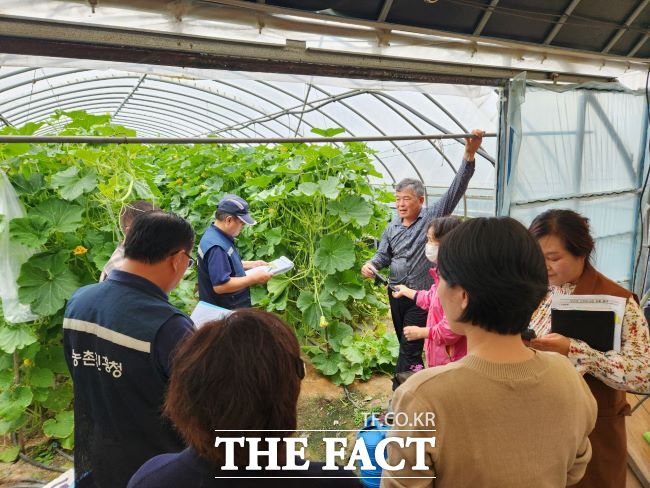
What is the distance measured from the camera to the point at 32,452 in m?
2.70

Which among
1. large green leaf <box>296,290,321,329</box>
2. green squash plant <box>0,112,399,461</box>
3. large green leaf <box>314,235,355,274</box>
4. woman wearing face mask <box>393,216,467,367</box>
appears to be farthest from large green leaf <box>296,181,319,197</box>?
woman wearing face mask <box>393,216,467,367</box>

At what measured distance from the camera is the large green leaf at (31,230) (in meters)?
2.24

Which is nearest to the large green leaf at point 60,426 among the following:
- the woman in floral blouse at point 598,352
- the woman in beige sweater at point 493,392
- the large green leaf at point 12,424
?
the large green leaf at point 12,424

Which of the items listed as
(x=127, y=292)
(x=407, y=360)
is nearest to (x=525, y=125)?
(x=407, y=360)

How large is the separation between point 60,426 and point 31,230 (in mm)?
1285

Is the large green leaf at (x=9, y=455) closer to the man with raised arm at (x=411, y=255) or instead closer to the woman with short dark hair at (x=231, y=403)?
the man with raised arm at (x=411, y=255)

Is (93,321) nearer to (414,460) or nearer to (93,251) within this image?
(414,460)

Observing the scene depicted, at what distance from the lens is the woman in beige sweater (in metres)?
0.76

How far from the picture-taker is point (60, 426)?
2625 millimetres

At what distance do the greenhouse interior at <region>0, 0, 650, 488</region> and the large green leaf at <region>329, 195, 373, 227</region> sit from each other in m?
0.02

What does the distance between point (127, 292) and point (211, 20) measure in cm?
103

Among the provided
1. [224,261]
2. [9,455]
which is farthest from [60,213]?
[9,455]

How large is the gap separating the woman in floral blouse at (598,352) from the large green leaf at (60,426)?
2.78 m

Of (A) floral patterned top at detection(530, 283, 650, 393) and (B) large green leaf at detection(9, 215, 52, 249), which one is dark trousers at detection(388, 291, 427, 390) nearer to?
(A) floral patterned top at detection(530, 283, 650, 393)
